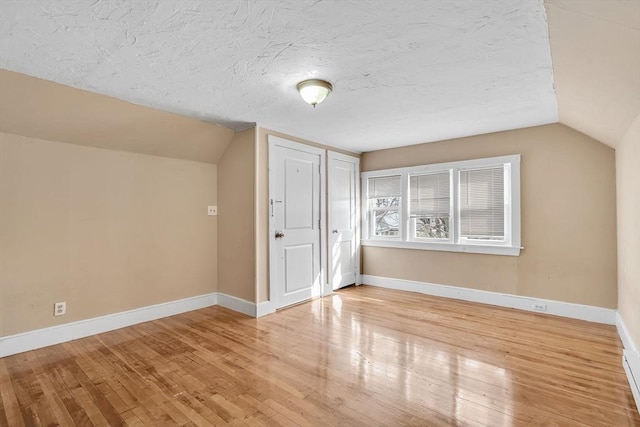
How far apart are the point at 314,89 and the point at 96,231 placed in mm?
2890

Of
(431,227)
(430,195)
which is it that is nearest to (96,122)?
(430,195)

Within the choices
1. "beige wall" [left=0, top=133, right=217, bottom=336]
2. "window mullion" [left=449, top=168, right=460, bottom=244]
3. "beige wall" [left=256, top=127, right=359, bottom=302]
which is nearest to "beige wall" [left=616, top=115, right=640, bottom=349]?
"window mullion" [left=449, top=168, right=460, bottom=244]

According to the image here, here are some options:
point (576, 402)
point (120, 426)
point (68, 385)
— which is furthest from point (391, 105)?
point (68, 385)

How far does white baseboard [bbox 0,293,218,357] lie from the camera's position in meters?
2.95

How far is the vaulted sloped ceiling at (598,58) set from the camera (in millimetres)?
1522

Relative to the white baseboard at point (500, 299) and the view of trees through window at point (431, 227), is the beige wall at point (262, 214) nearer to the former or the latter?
the white baseboard at point (500, 299)

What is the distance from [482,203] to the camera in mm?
4422

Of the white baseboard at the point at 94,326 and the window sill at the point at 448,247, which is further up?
the window sill at the point at 448,247

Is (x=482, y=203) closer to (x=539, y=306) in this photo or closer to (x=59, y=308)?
(x=539, y=306)

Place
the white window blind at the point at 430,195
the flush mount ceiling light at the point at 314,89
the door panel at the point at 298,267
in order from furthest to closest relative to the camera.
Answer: the white window blind at the point at 430,195, the door panel at the point at 298,267, the flush mount ceiling light at the point at 314,89

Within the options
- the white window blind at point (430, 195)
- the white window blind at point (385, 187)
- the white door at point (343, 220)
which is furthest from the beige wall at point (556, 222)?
the white door at point (343, 220)

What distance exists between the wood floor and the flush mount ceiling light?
2.33 m

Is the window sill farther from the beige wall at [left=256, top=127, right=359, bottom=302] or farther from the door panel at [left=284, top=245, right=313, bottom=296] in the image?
the beige wall at [left=256, top=127, right=359, bottom=302]

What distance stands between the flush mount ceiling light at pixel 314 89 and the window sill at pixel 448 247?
3.10 m
